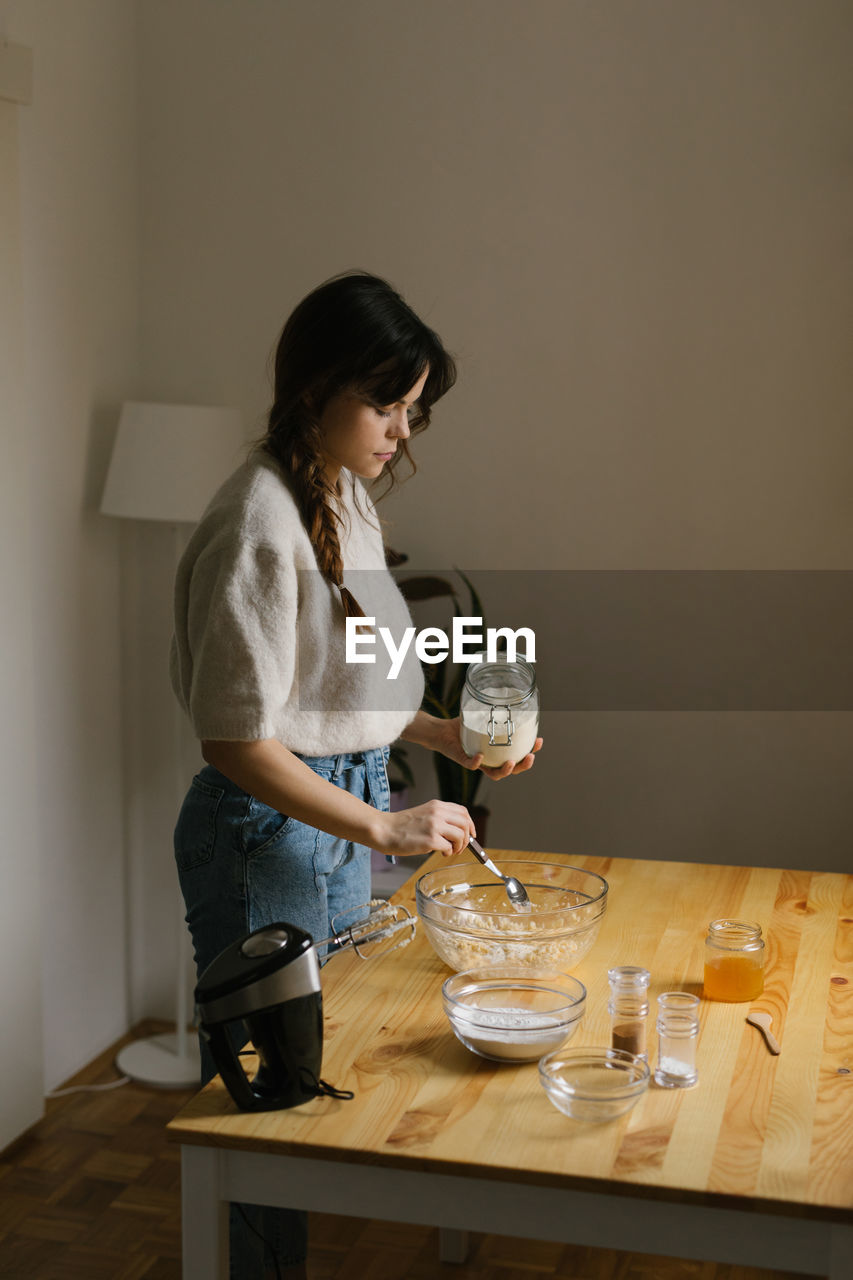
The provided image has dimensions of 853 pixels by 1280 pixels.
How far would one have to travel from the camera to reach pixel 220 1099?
124 centimetres

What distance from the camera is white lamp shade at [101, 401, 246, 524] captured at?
9.39 feet

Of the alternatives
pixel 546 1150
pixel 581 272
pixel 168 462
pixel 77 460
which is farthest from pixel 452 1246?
pixel 581 272

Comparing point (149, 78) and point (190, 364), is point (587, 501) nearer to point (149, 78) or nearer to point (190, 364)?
point (190, 364)

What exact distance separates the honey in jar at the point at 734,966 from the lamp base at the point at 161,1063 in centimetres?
178

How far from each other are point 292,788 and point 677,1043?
54 centimetres

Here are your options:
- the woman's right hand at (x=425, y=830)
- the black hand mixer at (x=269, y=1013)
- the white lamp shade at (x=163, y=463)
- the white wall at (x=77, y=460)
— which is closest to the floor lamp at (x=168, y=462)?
the white lamp shade at (x=163, y=463)

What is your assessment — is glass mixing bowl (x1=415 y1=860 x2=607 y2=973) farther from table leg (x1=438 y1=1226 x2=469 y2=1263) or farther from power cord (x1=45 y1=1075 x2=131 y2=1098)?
power cord (x1=45 y1=1075 x2=131 y2=1098)

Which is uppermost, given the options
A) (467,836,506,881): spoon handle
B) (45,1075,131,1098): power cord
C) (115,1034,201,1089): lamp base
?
(467,836,506,881): spoon handle

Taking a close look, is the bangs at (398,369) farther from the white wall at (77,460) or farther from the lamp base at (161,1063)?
the lamp base at (161,1063)

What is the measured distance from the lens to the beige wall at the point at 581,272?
9.27ft

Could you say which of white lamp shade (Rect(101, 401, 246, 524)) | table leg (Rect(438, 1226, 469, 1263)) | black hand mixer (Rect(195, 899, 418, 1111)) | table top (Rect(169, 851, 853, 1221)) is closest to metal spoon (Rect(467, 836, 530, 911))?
table top (Rect(169, 851, 853, 1221))

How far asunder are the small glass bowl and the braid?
642 mm

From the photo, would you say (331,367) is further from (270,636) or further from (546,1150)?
(546,1150)

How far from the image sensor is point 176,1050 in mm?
3180
